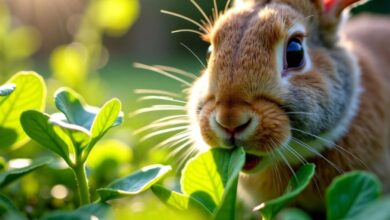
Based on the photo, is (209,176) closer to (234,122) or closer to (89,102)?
(234,122)

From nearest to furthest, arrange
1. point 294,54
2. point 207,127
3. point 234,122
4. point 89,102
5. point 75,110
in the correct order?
point 75,110 → point 234,122 → point 207,127 → point 294,54 → point 89,102

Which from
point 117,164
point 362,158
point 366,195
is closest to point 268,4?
point 362,158

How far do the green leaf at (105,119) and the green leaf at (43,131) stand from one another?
0.05 m

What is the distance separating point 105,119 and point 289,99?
0.55m

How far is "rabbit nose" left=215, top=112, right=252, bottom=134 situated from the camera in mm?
1206

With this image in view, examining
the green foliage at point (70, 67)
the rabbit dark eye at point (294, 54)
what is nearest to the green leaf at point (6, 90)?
the rabbit dark eye at point (294, 54)

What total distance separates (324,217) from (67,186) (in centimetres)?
68

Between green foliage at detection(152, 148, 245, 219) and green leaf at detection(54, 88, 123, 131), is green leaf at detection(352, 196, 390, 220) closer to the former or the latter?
green foliage at detection(152, 148, 245, 219)

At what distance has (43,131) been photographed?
2.98ft

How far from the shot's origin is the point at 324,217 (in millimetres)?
1553

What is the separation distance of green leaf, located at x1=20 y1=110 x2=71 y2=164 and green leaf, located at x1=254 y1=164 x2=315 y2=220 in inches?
12.8

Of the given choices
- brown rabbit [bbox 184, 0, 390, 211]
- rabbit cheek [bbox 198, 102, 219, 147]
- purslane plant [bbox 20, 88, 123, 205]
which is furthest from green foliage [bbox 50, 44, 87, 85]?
purslane plant [bbox 20, 88, 123, 205]

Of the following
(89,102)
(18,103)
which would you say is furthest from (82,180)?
(89,102)

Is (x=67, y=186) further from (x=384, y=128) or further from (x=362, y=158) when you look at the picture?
(x=384, y=128)
